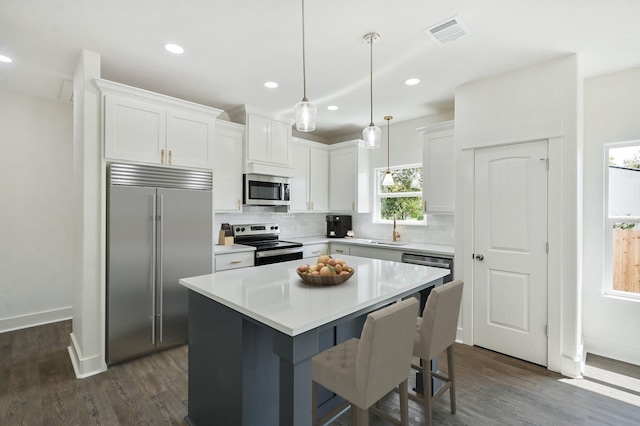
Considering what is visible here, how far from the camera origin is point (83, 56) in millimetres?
2654

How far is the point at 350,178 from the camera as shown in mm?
5004

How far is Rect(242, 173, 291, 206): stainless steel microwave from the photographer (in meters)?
4.15

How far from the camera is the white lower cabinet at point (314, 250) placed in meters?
4.46

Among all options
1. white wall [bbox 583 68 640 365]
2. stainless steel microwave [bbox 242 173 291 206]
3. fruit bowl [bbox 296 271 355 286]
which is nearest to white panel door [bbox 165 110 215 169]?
stainless steel microwave [bbox 242 173 291 206]

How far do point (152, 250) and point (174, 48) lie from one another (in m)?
1.79

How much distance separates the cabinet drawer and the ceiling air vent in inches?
111

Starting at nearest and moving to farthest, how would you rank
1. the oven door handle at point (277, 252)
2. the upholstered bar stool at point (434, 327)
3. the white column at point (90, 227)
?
the upholstered bar stool at point (434, 327) < the white column at point (90, 227) < the oven door handle at point (277, 252)

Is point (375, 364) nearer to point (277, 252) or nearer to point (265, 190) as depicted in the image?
point (277, 252)

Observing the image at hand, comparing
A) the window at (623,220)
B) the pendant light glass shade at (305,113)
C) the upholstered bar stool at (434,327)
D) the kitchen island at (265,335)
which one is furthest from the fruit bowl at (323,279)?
the window at (623,220)

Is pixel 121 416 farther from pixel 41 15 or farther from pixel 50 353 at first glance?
pixel 41 15

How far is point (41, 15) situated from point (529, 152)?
4004mm

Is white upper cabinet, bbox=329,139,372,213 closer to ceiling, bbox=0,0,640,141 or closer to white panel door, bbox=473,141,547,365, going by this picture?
ceiling, bbox=0,0,640,141

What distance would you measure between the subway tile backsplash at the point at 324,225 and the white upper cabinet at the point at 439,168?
0.48 meters

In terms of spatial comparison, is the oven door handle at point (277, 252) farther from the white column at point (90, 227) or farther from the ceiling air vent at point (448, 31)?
the ceiling air vent at point (448, 31)
